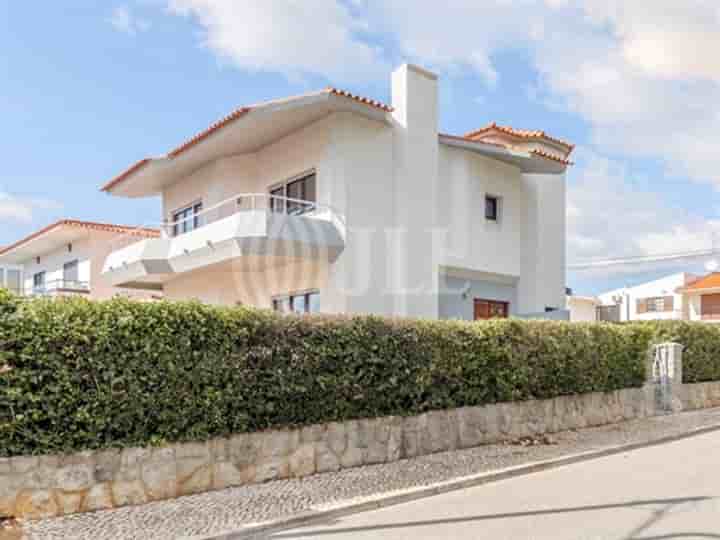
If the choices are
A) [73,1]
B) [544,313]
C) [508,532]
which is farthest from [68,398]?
[544,313]

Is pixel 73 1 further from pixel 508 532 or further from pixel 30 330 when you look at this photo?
pixel 508 532

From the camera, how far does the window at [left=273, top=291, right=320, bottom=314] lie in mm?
16484

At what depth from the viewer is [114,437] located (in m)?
7.00

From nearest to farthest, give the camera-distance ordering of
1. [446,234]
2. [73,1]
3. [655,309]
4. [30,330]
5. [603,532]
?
[603,532] < [30,330] < [73,1] < [446,234] < [655,309]

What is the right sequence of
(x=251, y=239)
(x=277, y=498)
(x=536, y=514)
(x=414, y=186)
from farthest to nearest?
(x=414, y=186), (x=251, y=239), (x=277, y=498), (x=536, y=514)

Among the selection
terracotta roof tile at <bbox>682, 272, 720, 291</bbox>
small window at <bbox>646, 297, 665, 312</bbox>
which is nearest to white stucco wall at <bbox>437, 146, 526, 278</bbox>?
terracotta roof tile at <bbox>682, 272, 720, 291</bbox>

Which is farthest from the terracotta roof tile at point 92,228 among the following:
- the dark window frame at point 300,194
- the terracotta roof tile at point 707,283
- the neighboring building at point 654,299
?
the terracotta roof tile at point 707,283

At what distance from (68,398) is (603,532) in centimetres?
568

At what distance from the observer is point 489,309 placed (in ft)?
62.7

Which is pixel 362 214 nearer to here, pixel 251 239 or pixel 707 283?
pixel 251 239

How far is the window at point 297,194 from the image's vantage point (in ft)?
54.2

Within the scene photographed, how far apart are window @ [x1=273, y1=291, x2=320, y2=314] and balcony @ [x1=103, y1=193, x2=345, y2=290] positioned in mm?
1209

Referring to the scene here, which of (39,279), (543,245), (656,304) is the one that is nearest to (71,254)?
(39,279)

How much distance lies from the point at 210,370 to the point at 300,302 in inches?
368
